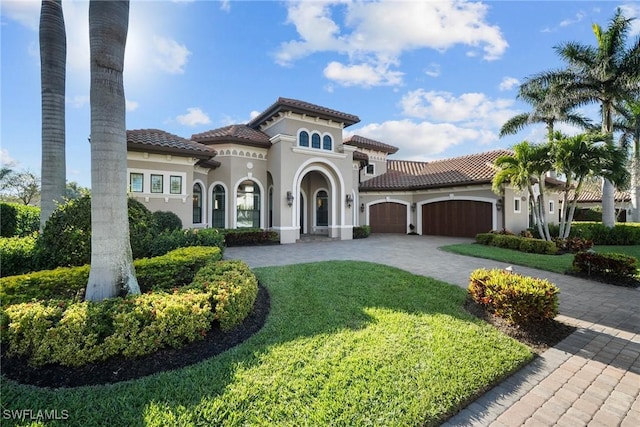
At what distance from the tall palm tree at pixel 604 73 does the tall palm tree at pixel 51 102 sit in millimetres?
23261

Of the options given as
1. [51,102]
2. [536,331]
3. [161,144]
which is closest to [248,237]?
→ [161,144]

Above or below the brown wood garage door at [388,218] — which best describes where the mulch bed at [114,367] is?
below

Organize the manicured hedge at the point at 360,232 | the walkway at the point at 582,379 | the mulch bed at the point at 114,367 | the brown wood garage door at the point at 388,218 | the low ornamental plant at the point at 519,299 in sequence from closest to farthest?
the walkway at the point at 582,379 → the mulch bed at the point at 114,367 → the low ornamental plant at the point at 519,299 → the manicured hedge at the point at 360,232 → the brown wood garage door at the point at 388,218

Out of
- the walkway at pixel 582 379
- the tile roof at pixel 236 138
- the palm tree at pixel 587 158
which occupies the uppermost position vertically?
the tile roof at pixel 236 138

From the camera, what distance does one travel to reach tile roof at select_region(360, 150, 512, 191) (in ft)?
60.1

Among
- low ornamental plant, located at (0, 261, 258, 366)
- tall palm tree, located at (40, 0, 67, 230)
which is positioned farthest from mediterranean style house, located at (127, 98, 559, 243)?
low ornamental plant, located at (0, 261, 258, 366)

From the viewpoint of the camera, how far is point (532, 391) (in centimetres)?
325

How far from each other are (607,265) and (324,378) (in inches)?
382

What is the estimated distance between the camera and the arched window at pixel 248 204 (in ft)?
53.8

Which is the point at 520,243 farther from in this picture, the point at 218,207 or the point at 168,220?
the point at 168,220

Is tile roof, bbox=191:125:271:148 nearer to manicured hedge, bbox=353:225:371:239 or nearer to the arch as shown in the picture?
the arch

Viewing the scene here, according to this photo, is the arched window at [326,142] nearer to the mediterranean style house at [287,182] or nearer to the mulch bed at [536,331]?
the mediterranean style house at [287,182]

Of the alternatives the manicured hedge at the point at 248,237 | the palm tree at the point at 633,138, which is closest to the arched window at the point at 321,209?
Answer: the manicured hedge at the point at 248,237

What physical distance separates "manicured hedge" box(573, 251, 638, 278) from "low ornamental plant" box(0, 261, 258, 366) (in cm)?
1046
